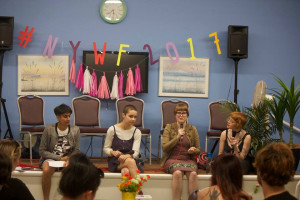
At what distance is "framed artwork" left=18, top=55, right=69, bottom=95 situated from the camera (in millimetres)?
6785

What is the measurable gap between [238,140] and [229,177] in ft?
9.04

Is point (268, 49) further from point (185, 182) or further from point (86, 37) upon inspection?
point (185, 182)

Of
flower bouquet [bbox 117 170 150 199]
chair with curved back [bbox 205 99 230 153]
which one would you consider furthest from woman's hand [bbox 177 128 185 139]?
chair with curved back [bbox 205 99 230 153]

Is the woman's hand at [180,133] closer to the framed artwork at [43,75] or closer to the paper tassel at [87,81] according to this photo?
the paper tassel at [87,81]

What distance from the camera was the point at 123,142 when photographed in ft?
15.5

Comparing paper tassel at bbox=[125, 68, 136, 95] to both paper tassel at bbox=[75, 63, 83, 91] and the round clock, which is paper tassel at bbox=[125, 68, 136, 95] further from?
the round clock

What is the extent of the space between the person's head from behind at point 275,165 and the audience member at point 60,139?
2.82 m

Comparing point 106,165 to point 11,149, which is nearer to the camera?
point 11,149

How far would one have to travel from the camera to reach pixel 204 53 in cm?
704

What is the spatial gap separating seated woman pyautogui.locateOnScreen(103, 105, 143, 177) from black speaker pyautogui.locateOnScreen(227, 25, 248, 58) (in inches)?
106

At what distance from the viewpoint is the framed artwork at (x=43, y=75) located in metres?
6.79

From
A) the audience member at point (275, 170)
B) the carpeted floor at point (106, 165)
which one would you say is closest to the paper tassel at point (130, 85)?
the carpeted floor at point (106, 165)

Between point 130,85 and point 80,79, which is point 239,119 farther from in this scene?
point 80,79

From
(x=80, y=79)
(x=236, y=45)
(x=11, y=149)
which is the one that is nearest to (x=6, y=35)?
(x=80, y=79)
